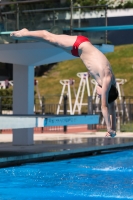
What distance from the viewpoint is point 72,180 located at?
12.1 metres

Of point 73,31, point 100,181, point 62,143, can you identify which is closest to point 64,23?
point 73,31

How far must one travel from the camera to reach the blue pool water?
10.2 metres

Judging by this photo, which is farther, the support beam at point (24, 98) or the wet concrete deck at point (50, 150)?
the support beam at point (24, 98)

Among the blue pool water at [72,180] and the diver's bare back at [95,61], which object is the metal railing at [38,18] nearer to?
the blue pool water at [72,180]

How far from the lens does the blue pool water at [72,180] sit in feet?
33.4

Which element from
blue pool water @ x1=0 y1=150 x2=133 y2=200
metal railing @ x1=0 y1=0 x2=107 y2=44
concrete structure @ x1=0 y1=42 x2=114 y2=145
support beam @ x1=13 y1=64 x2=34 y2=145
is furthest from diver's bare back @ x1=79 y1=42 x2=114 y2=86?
support beam @ x1=13 y1=64 x2=34 y2=145

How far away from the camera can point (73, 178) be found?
12.4 m

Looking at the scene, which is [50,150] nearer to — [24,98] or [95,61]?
[24,98]

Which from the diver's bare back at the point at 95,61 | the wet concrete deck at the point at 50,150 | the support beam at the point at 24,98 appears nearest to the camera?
the diver's bare back at the point at 95,61

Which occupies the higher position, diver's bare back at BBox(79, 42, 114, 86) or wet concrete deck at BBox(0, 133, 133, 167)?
diver's bare back at BBox(79, 42, 114, 86)

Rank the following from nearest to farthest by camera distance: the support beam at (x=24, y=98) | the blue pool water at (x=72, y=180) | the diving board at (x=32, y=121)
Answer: the blue pool water at (x=72, y=180)
the diving board at (x=32, y=121)
the support beam at (x=24, y=98)

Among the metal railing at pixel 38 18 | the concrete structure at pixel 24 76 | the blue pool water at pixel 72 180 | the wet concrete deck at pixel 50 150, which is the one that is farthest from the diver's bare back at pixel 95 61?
the concrete structure at pixel 24 76

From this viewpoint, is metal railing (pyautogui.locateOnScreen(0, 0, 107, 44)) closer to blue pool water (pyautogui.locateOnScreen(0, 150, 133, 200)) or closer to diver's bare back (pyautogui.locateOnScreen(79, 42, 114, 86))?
blue pool water (pyautogui.locateOnScreen(0, 150, 133, 200))

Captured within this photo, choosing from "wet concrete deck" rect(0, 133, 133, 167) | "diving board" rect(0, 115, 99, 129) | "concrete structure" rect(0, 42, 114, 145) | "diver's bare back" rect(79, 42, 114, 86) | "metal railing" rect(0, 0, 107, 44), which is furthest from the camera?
"concrete structure" rect(0, 42, 114, 145)
